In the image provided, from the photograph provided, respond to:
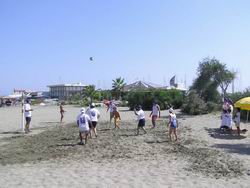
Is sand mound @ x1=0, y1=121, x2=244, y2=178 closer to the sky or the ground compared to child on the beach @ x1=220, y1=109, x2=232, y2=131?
closer to the ground

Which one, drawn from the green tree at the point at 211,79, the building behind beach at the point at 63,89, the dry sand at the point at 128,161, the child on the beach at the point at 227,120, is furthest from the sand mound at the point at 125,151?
the building behind beach at the point at 63,89

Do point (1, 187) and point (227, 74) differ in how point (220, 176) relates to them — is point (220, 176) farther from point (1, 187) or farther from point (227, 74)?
point (227, 74)

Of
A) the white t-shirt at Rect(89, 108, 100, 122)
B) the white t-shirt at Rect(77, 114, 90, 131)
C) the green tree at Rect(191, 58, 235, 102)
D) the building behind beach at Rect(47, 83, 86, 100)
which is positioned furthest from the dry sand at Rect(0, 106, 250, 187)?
the building behind beach at Rect(47, 83, 86, 100)

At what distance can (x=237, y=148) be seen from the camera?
54.9 ft

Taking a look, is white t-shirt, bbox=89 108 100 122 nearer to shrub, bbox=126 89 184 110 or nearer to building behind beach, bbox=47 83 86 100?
shrub, bbox=126 89 184 110

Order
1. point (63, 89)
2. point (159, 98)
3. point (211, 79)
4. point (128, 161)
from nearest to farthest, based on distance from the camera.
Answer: point (128, 161) < point (211, 79) < point (159, 98) < point (63, 89)

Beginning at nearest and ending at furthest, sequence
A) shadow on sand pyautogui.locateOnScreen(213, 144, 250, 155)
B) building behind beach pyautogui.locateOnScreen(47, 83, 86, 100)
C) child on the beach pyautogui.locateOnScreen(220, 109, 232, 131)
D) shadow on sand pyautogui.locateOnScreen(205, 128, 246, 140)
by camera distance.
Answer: shadow on sand pyautogui.locateOnScreen(213, 144, 250, 155) < shadow on sand pyautogui.locateOnScreen(205, 128, 246, 140) < child on the beach pyautogui.locateOnScreen(220, 109, 232, 131) < building behind beach pyautogui.locateOnScreen(47, 83, 86, 100)

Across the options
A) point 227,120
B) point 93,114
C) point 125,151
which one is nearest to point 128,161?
point 125,151

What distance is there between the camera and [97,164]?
13.7 metres

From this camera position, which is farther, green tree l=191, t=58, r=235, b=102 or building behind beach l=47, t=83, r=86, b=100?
building behind beach l=47, t=83, r=86, b=100

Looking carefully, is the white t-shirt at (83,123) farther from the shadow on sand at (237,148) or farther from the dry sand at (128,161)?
the shadow on sand at (237,148)

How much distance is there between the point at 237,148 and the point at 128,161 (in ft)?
15.8

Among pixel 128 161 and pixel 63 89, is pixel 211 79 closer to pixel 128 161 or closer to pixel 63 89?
pixel 128 161

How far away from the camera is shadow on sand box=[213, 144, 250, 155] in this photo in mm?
15844
